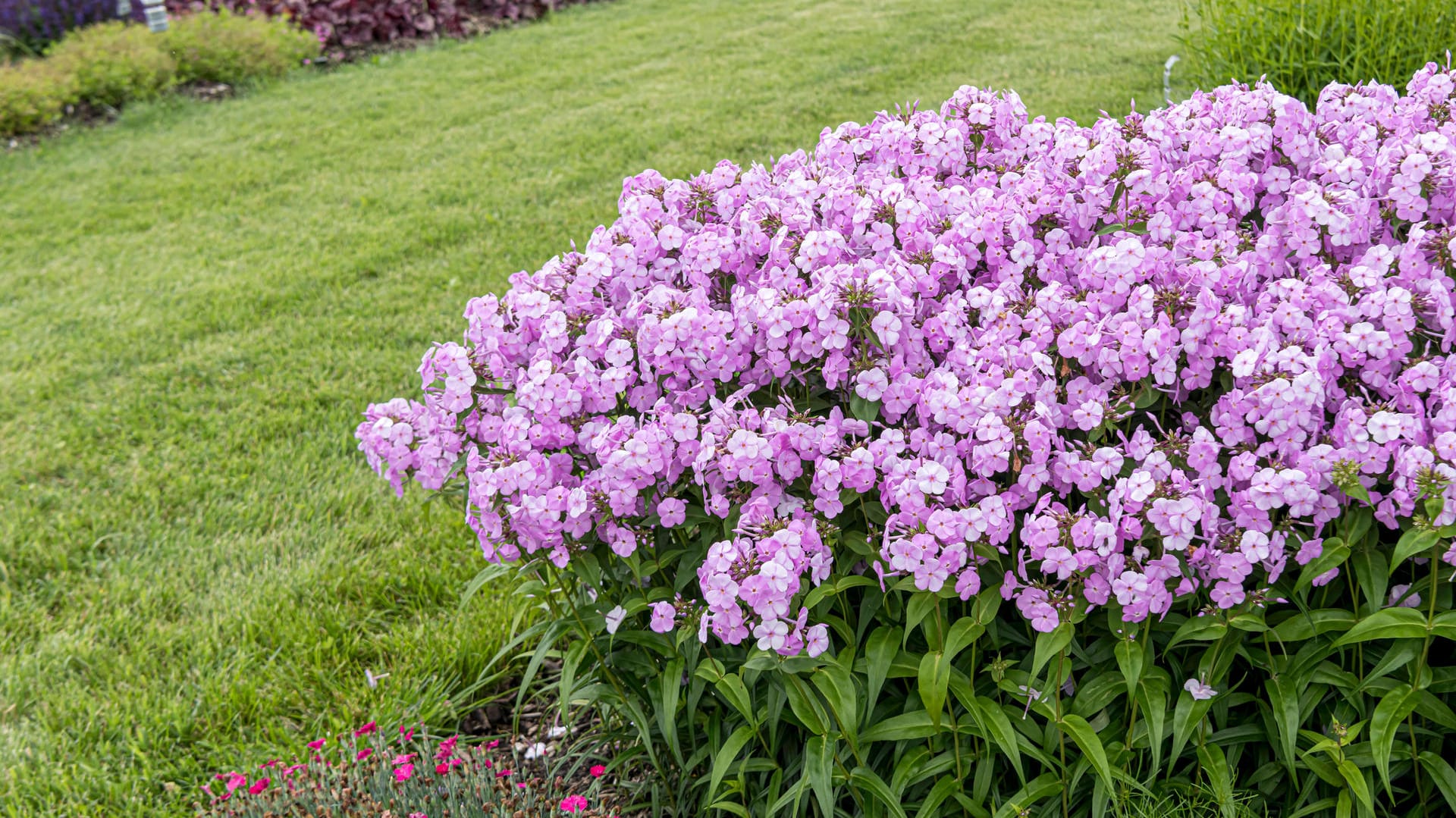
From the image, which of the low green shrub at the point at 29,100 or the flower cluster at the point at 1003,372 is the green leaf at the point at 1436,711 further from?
the low green shrub at the point at 29,100

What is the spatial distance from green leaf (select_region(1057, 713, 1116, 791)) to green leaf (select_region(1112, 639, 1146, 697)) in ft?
0.31

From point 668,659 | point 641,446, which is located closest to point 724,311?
point 641,446

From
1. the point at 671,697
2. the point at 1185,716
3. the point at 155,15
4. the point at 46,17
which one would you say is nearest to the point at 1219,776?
the point at 1185,716

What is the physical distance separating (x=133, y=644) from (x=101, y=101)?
6.62 metres

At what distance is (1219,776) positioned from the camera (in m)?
1.86

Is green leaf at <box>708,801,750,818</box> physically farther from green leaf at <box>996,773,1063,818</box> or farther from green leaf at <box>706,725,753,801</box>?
green leaf at <box>996,773,1063,818</box>

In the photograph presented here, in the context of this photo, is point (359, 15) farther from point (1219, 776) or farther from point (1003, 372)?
point (1219, 776)

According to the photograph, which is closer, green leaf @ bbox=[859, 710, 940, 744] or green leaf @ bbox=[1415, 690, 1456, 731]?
green leaf @ bbox=[1415, 690, 1456, 731]

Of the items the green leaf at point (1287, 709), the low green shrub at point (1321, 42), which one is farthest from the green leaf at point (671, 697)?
the low green shrub at point (1321, 42)

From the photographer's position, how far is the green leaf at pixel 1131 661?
1779 millimetres

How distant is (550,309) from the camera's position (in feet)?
7.11

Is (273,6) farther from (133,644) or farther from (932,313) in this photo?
(932,313)

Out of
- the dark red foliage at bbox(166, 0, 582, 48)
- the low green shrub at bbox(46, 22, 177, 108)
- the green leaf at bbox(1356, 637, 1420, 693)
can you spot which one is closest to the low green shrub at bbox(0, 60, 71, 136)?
the low green shrub at bbox(46, 22, 177, 108)

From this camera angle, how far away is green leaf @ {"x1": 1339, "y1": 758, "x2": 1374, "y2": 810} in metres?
1.77
